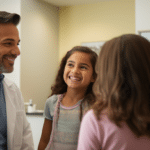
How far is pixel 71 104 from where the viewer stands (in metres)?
1.20

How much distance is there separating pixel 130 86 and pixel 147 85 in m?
0.05

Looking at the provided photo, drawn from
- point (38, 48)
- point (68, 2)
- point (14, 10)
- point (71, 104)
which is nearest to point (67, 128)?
point (71, 104)

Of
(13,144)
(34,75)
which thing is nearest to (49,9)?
(34,75)

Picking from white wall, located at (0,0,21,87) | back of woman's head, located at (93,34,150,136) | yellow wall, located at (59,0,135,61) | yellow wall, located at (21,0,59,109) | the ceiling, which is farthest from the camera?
the ceiling

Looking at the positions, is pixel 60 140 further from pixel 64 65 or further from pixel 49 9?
pixel 49 9

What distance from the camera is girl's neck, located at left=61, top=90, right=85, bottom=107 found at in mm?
1209

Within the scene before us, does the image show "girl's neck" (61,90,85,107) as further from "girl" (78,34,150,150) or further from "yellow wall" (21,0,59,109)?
"yellow wall" (21,0,59,109)

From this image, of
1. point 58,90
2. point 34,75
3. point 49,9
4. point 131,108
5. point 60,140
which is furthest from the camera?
point 49,9

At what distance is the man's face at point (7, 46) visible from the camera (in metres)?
1.21

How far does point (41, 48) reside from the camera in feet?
12.7

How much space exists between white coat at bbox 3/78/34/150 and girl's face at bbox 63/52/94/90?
1.22 feet

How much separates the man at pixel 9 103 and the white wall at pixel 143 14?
2500 millimetres

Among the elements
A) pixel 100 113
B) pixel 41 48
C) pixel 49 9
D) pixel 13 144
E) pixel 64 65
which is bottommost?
pixel 13 144

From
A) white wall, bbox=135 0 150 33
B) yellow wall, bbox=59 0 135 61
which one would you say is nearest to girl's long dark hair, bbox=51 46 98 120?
white wall, bbox=135 0 150 33
